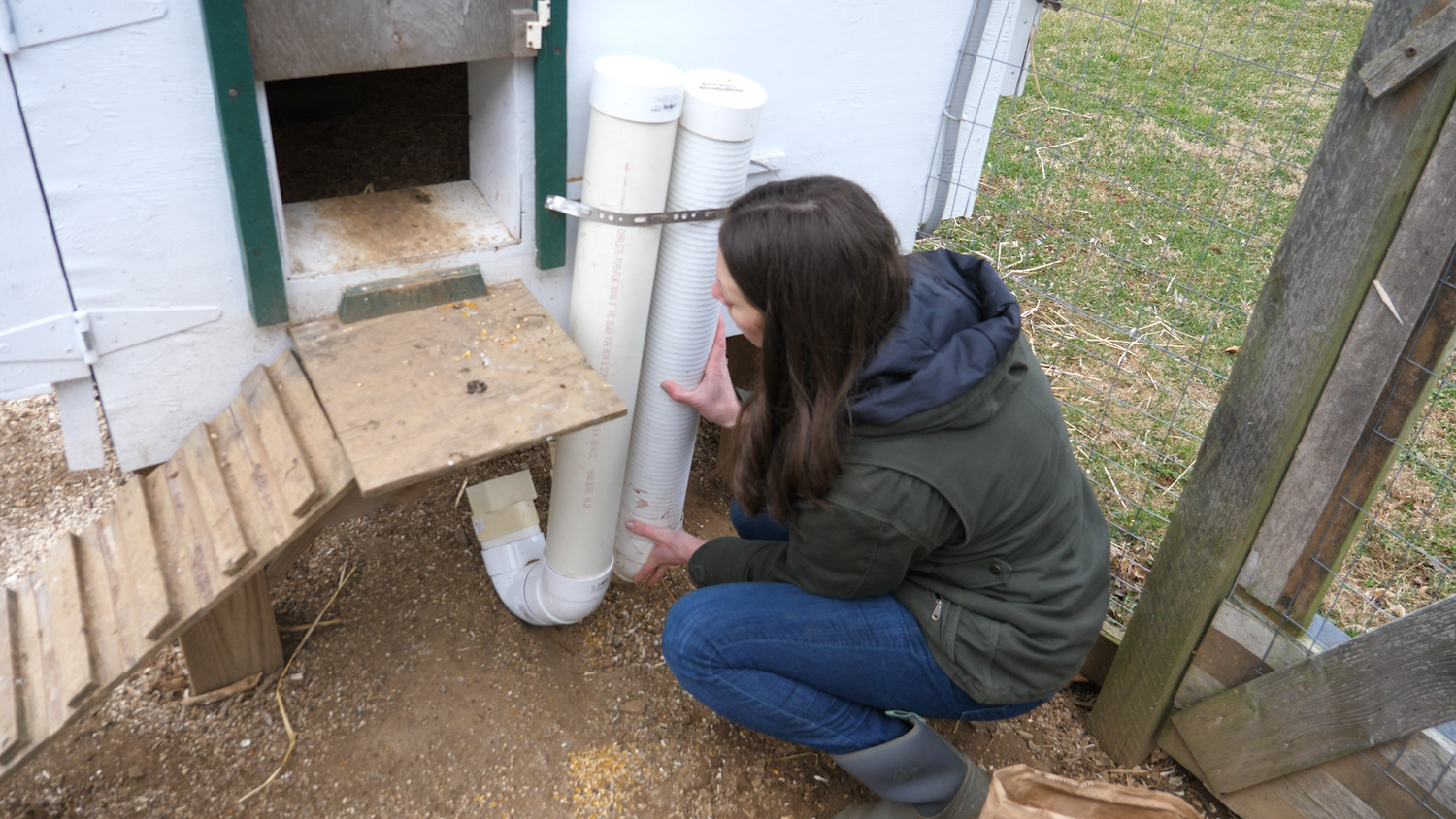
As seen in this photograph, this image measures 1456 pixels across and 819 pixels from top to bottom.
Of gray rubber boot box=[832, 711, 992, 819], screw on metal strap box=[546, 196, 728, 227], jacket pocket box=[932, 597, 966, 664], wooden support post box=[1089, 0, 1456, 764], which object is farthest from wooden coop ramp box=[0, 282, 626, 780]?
wooden support post box=[1089, 0, 1456, 764]

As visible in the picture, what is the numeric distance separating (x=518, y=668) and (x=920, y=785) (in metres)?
1.00

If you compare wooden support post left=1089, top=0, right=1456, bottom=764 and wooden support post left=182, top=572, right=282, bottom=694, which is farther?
wooden support post left=182, top=572, right=282, bottom=694

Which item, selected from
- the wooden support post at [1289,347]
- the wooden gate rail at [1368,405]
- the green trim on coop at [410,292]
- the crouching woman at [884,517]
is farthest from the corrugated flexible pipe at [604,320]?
the wooden gate rail at [1368,405]

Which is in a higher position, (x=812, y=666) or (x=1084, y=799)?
(x=812, y=666)

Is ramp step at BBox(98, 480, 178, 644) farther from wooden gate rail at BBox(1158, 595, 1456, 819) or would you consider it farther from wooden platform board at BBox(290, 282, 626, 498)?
wooden gate rail at BBox(1158, 595, 1456, 819)

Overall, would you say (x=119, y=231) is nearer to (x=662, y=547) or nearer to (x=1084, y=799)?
(x=662, y=547)

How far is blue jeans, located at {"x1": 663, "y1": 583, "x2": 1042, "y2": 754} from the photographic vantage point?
1.84 meters

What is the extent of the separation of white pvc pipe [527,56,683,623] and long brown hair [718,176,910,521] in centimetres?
35

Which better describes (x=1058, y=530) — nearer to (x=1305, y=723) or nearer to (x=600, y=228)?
(x=1305, y=723)

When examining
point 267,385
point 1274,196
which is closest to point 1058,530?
point 267,385

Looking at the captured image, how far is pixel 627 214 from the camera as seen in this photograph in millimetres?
1958

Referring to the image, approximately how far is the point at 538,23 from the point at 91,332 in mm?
957

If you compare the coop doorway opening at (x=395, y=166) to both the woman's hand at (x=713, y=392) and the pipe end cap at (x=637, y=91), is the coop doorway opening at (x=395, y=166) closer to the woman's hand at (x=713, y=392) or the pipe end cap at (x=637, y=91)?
the pipe end cap at (x=637, y=91)

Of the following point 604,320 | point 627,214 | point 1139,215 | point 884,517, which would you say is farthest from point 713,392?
point 1139,215
